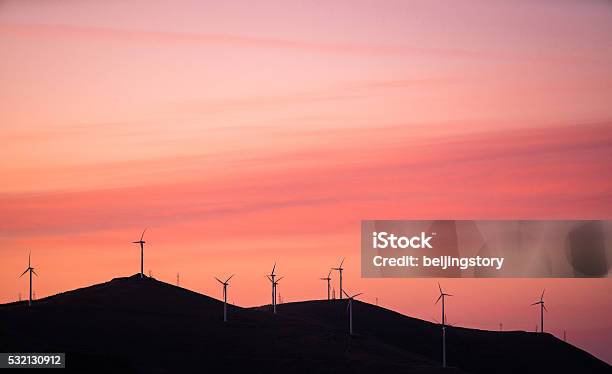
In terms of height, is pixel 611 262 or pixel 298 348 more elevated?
pixel 611 262

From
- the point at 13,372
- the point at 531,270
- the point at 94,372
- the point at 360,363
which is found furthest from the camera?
the point at 360,363

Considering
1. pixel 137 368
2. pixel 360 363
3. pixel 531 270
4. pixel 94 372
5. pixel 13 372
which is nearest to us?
pixel 531 270

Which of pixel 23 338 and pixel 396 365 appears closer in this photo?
pixel 23 338

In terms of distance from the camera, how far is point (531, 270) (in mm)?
114625

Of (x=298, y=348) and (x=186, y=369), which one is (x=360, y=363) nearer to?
(x=298, y=348)

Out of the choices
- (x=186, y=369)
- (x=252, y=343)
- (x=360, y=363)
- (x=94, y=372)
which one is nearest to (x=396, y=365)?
(x=360, y=363)

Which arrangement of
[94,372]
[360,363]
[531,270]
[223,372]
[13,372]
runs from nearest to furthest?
[531,270], [13,372], [94,372], [223,372], [360,363]

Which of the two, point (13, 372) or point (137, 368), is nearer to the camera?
point (13, 372)

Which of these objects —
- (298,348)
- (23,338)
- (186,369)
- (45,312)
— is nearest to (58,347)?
(23,338)

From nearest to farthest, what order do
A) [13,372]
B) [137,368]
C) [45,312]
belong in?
[13,372] < [137,368] < [45,312]

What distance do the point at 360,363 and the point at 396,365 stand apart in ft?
22.0

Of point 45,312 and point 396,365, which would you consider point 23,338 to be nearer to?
point 45,312

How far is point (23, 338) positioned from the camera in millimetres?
168625

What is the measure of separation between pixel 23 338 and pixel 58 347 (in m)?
5.99
